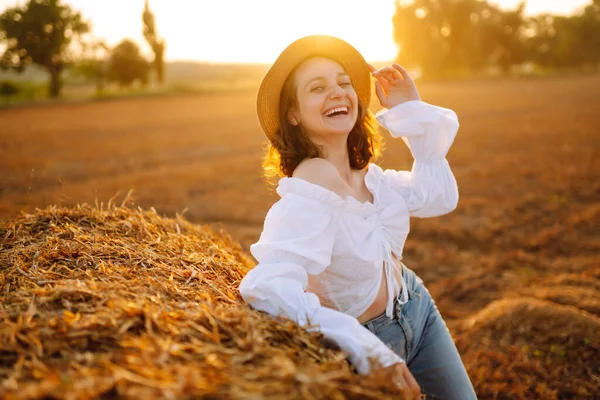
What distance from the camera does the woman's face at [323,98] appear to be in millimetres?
2332

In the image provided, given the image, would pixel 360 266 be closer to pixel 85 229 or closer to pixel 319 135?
pixel 319 135

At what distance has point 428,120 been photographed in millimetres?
2645

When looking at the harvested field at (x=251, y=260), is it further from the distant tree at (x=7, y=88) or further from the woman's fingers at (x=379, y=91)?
the distant tree at (x=7, y=88)

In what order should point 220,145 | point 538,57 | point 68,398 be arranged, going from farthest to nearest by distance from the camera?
point 538,57 < point 220,145 < point 68,398

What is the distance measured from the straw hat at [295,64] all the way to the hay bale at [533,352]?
2327 millimetres

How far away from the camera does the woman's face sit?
7.65 ft

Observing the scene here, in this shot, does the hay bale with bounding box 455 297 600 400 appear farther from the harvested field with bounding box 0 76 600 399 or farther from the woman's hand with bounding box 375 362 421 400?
the woman's hand with bounding box 375 362 421 400

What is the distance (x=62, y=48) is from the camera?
26297 millimetres

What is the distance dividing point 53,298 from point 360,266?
121 cm

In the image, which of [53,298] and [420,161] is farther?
[420,161]

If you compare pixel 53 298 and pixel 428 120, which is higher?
pixel 428 120

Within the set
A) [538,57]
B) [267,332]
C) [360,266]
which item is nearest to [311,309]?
[267,332]

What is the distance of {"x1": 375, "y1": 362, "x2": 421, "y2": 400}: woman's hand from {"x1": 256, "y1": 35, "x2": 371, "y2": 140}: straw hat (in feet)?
4.41

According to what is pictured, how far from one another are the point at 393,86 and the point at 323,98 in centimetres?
60
